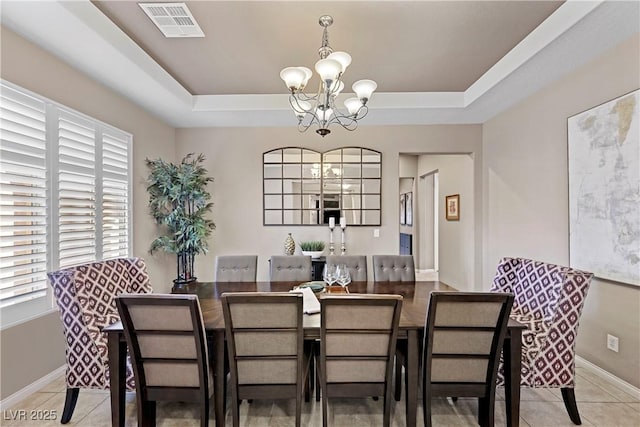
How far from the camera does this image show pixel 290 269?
10.8 ft

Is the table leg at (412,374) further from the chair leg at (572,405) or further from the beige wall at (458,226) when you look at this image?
the beige wall at (458,226)

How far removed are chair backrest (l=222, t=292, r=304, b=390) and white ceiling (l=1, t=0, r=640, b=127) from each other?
2041 mm

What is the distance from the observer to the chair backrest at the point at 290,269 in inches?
128

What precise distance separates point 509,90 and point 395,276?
234cm

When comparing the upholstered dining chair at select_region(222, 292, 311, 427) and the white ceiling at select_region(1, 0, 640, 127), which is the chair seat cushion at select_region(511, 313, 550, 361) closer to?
the upholstered dining chair at select_region(222, 292, 311, 427)

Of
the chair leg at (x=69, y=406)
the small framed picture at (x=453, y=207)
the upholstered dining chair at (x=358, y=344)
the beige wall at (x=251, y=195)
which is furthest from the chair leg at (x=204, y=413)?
the small framed picture at (x=453, y=207)

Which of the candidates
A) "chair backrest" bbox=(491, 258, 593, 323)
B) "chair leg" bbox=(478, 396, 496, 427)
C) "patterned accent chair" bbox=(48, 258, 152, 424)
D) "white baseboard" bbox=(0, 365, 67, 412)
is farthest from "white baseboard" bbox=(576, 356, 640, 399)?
"white baseboard" bbox=(0, 365, 67, 412)

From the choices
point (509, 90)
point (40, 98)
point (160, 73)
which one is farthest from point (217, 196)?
point (509, 90)

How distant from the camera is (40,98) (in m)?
2.54

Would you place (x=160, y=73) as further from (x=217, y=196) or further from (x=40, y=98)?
(x=217, y=196)

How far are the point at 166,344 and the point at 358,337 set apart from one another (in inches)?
40.9

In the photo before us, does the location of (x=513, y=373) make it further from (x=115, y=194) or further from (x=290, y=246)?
(x=115, y=194)

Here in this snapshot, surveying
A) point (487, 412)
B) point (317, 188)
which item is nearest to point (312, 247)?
point (317, 188)

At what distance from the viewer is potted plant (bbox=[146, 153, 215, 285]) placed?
160 inches
